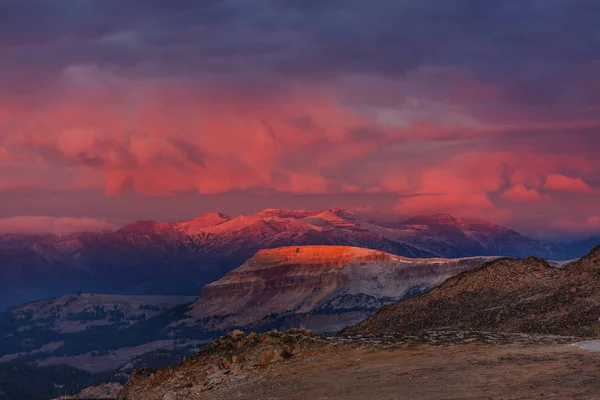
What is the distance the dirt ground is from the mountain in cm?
1616

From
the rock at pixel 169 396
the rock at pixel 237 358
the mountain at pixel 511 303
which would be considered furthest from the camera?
the mountain at pixel 511 303

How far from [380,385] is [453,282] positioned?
57.6 metres

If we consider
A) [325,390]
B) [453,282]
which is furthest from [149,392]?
[453,282]

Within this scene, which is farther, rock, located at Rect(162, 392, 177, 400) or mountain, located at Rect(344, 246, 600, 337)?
mountain, located at Rect(344, 246, 600, 337)

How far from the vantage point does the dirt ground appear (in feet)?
141

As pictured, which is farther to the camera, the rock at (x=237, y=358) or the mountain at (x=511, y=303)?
the mountain at (x=511, y=303)

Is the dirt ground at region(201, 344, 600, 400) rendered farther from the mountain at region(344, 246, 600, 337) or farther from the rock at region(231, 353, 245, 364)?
the mountain at region(344, 246, 600, 337)

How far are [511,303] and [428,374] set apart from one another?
42.6 meters

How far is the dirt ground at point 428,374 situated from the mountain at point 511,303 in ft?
53.0

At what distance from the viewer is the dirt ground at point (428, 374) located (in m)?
43.1

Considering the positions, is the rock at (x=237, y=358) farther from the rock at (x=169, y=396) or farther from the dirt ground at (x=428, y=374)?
the rock at (x=169, y=396)

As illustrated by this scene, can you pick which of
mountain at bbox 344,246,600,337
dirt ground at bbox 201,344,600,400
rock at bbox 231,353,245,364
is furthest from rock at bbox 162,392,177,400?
mountain at bbox 344,246,600,337

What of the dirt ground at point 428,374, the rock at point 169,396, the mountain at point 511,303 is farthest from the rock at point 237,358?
the mountain at point 511,303

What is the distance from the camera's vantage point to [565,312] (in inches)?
3115
